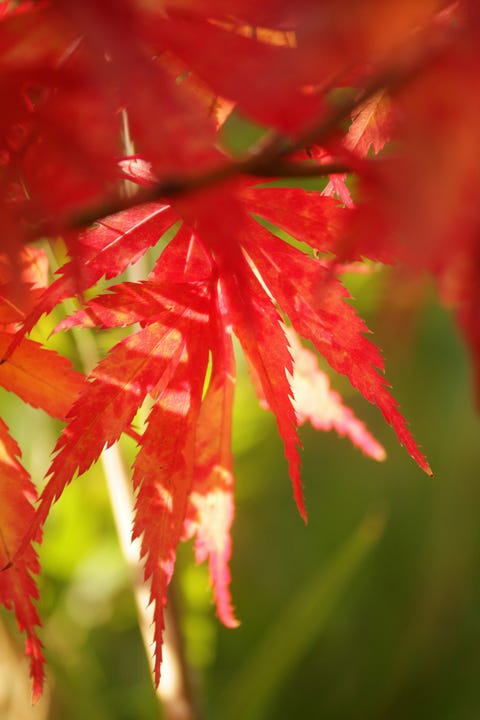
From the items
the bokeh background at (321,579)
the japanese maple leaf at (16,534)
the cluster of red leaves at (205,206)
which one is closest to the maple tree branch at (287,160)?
the cluster of red leaves at (205,206)

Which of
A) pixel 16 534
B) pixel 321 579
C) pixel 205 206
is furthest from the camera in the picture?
pixel 321 579

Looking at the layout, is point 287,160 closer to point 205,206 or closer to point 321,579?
point 205,206

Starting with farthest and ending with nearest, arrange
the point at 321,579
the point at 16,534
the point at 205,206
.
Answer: the point at 321,579, the point at 16,534, the point at 205,206

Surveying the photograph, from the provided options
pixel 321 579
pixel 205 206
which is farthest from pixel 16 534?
pixel 321 579

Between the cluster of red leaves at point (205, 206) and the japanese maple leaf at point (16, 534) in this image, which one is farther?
the japanese maple leaf at point (16, 534)

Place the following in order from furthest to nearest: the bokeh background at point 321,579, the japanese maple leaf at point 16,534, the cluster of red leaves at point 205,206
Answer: the bokeh background at point 321,579 → the japanese maple leaf at point 16,534 → the cluster of red leaves at point 205,206

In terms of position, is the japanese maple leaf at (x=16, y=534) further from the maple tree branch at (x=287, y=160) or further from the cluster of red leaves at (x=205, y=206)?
the maple tree branch at (x=287, y=160)
